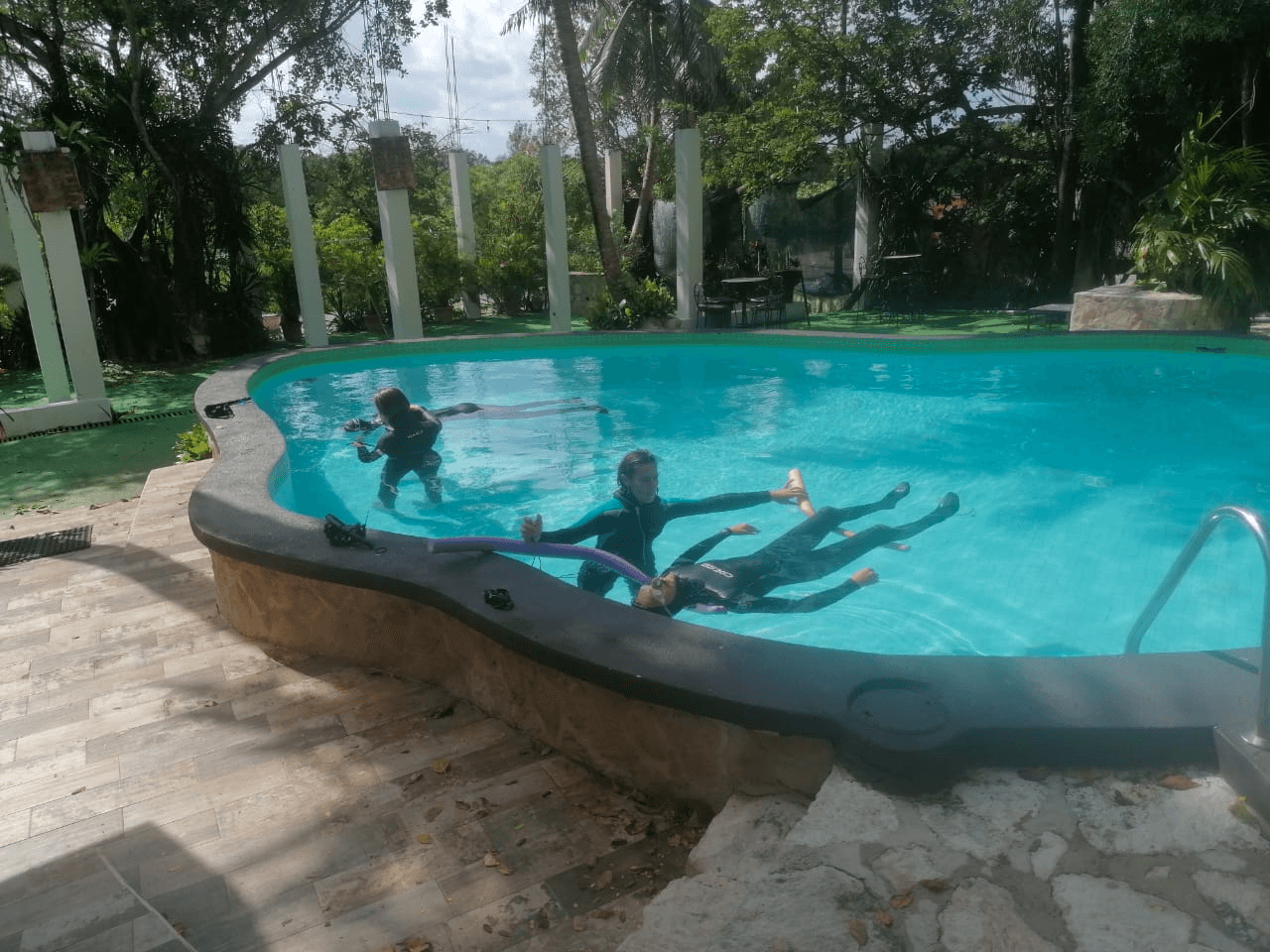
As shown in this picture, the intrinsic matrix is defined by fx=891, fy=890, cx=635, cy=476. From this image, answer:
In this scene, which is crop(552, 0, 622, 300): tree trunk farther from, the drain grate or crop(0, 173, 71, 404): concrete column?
the drain grate

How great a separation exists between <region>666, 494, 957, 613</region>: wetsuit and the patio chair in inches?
328

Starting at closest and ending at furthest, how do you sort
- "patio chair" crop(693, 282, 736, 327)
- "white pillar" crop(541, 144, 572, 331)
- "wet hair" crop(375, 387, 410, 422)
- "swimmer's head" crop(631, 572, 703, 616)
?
"swimmer's head" crop(631, 572, 703, 616)
"wet hair" crop(375, 387, 410, 422)
"patio chair" crop(693, 282, 736, 327)
"white pillar" crop(541, 144, 572, 331)

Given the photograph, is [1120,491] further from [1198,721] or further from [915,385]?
[1198,721]

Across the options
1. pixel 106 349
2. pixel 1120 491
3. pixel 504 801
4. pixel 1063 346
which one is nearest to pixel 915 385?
pixel 1063 346

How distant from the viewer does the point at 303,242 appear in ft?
43.3

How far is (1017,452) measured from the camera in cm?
812

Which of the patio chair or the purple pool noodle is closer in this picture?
the purple pool noodle

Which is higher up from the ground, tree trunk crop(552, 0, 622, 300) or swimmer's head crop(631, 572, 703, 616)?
tree trunk crop(552, 0, 622, 300)

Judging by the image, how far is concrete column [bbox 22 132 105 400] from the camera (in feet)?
28.0

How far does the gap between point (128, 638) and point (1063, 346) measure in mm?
10256

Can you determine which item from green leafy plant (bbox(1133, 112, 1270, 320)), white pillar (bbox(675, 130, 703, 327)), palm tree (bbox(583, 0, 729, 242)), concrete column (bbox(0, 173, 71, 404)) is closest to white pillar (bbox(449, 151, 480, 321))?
white pillar (bbox(675, 130, 703, 327))

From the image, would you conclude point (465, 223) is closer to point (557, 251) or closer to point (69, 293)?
point (557, 251)

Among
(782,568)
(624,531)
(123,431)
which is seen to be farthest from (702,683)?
(123,431)

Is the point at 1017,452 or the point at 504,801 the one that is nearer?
the point at 504,801
